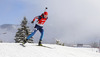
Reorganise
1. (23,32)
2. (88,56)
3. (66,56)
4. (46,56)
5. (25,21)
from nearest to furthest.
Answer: (46,56)
(66,56)
(88,56)
(23,32)
(25,21)

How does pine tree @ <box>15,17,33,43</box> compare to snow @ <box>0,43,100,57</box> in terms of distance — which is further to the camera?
pine tree @ <box>15,17,33,43</box>

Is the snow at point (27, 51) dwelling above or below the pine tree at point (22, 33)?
below

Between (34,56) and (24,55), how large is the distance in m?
0.47

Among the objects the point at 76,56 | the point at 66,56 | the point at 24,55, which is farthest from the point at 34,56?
the point at 76,56

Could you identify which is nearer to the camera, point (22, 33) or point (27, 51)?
point (27, 51)

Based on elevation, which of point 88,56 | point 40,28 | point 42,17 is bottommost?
point 88,56

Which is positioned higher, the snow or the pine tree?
the pine tree

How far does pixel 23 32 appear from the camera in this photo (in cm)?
3322

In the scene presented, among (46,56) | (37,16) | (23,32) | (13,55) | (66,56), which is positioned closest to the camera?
(13,55)

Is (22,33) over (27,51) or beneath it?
over

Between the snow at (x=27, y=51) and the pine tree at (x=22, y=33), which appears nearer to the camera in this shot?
the snow at (x=27, y=51)

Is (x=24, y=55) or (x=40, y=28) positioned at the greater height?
(x=40, y=28)

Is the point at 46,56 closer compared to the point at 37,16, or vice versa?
the point at 46,56

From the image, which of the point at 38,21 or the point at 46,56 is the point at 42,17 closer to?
the point at 38,21
